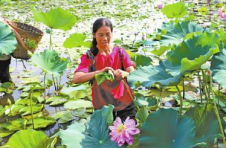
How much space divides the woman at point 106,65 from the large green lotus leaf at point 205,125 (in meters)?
0.38

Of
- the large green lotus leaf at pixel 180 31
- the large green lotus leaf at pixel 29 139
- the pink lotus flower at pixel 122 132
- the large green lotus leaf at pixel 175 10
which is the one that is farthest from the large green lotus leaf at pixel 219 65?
the large green lotus leaf at pixel 175 10

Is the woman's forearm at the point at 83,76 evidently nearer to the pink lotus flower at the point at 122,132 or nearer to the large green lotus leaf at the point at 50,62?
the pink lotus flower at the point at 122,132

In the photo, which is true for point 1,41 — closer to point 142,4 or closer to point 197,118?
point 197,118

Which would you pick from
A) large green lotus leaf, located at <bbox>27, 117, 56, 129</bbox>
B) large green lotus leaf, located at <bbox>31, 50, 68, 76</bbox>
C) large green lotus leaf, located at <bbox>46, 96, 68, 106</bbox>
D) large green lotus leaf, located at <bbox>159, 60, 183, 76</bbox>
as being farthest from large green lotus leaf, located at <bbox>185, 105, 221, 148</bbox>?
large green lotus leaf, located at <bbox>46, 96, 68, 106</bbox>

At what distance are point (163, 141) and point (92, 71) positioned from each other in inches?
23.4

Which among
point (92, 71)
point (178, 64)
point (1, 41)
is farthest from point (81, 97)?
point (178, 64)

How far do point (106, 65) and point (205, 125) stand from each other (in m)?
0.56

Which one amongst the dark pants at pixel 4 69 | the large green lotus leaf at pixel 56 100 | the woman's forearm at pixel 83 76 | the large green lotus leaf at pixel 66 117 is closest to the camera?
the woman's forearm at pixel 83 76

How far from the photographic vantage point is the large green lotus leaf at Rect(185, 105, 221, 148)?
3.95 feet

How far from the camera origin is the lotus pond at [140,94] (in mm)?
1154

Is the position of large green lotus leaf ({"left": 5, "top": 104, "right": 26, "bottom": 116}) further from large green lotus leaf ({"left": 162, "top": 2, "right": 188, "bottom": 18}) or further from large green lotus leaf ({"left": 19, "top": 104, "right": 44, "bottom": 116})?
large green lotus leaf ({"left": 162, "top": 2, "right": 188, "bottom": 18})

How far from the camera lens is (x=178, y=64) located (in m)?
1.26

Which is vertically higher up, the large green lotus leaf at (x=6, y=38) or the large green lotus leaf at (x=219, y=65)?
the large green lotus leaf at (x=6, y=38)

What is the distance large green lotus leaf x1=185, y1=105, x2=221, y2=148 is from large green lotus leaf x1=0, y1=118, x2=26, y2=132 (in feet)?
3.79
